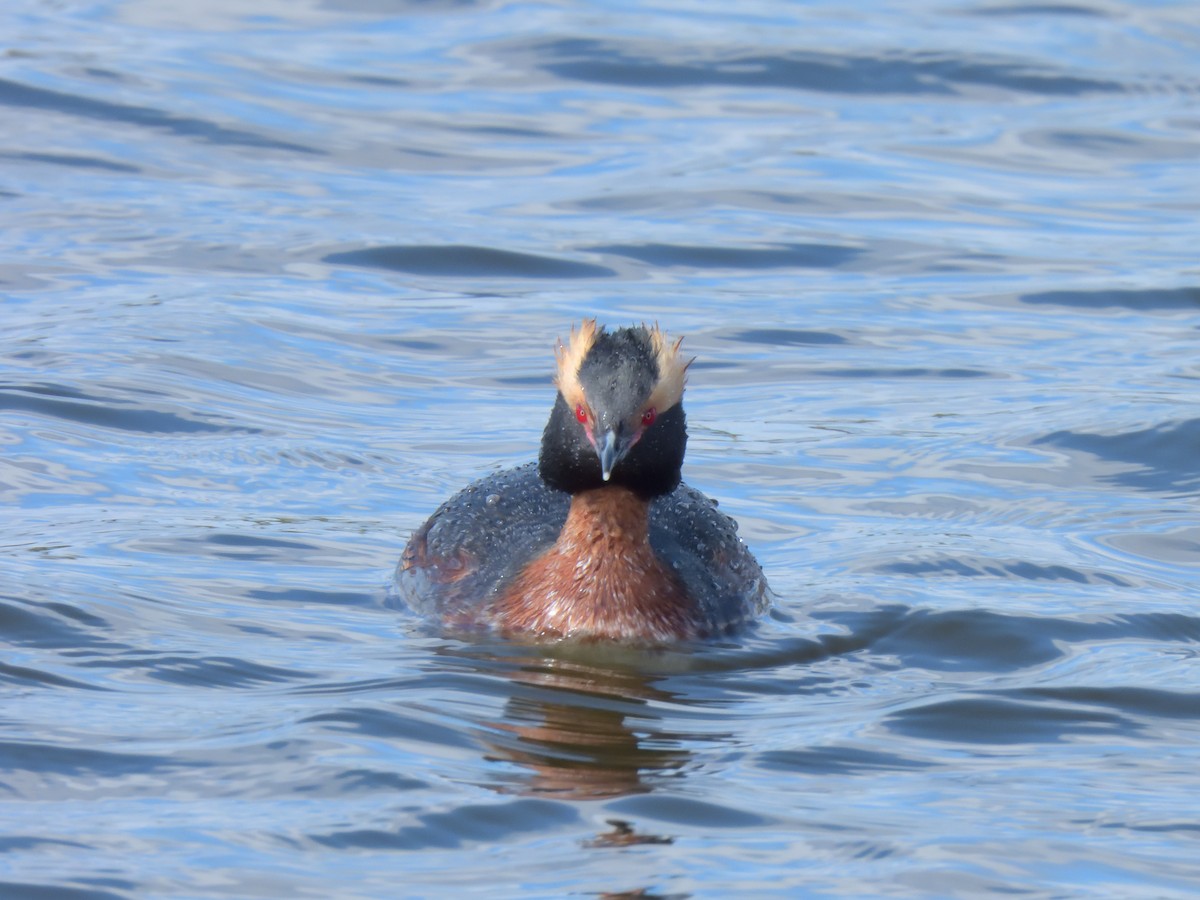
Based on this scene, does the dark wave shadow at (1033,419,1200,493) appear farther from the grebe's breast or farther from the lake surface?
the grebe's breast

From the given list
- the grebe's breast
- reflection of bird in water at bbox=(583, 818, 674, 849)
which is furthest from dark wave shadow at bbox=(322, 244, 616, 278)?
reflection of bird in water at bbox=(583, 818, 674, 849)

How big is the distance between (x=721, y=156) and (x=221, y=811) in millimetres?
15589

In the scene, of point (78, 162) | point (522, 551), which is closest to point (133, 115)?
point (78, 162)

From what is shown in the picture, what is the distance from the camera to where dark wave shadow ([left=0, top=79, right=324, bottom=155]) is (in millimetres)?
22062

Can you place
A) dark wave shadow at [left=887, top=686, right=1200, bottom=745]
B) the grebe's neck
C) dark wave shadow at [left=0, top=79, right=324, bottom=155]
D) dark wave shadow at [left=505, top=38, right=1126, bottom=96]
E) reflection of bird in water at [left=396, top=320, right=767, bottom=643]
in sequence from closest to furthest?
dark wave shadow at [left=887, top=686, right=1200, bottom=745], reflection of bird in water at [left=396, top=320, right=767, bottom=643], the grebe's neck, dark wave shadow at [left=0, top=79, right=324, bottom=155], dark wave shadow at [left=505, top=38, right=1126, bottom=96]

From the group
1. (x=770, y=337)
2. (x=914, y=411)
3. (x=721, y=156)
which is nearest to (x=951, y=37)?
(x=721, y=156)

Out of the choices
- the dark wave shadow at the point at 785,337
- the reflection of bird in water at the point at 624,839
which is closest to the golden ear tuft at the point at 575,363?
the reflection of bird in water at the point at 624,839

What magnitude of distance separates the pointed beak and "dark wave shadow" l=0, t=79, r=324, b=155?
12.8 metres

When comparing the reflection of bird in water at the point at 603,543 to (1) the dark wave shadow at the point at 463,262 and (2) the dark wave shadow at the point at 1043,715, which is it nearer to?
(2) the dark wave shadow at the point at 1043,715

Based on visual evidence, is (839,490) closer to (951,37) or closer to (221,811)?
(221,811)

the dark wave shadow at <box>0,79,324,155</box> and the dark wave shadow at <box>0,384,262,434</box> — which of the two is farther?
the dark wave shadow at <box>0,79,324,155</box>

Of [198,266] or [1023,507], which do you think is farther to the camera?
[198,266]

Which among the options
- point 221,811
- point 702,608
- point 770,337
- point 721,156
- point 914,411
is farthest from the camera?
point 721,156

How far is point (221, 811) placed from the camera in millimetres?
7691
